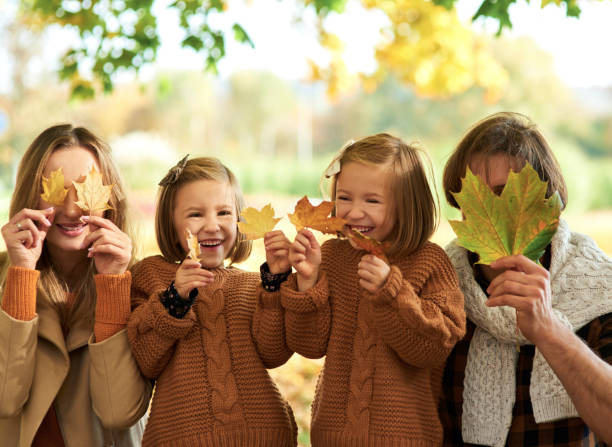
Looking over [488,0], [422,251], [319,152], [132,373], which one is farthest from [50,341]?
[319,152]

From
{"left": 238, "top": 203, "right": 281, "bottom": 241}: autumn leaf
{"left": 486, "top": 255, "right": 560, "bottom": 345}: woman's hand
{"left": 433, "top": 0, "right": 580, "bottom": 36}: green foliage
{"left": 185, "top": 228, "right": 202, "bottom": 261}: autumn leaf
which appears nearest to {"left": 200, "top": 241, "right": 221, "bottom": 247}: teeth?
{"left": 185, "top": 228, "right": 202, "bottom": 261}: autumn leaf

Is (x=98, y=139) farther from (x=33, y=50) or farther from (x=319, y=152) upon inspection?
(x=319, y=152)

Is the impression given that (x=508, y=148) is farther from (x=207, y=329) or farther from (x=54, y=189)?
(x=54, y=189)

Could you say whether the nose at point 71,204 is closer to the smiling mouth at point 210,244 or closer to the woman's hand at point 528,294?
the smiling mouth at point 210,244

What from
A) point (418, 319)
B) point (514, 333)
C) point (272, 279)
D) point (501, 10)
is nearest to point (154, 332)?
point (272, 279)

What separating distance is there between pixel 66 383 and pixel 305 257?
3.31 feet

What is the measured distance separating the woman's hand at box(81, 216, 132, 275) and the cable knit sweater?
160 mm

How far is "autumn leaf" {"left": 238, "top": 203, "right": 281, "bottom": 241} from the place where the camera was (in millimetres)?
2223

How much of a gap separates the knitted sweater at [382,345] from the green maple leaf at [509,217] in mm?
249

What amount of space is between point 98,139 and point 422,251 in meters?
1.26

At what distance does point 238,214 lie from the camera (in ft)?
8.27

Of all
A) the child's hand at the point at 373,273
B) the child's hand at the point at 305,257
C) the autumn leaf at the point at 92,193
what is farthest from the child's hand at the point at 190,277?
the child's hand at the point at 373,273

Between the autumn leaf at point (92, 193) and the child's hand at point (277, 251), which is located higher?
the autumn leaf at point (92, 193)

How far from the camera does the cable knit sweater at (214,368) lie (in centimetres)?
226
